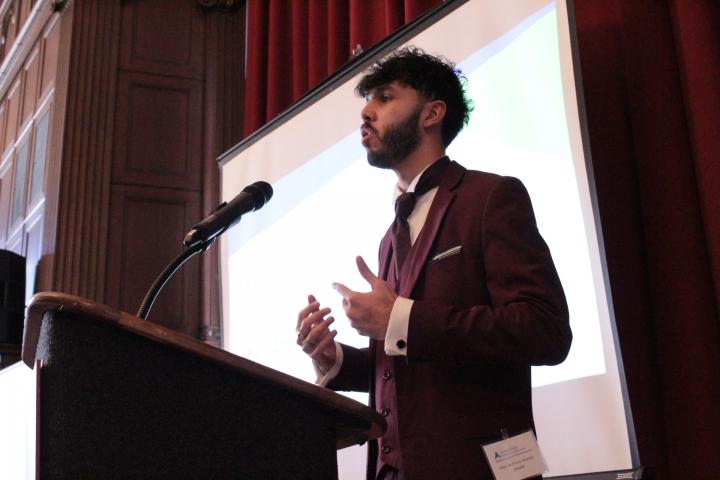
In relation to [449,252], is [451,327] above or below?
below

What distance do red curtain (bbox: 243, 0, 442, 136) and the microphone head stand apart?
1.45 metres

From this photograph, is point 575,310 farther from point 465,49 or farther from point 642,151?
point 465,49

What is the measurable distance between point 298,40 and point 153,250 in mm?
1128

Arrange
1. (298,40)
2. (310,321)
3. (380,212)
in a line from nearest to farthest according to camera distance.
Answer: (310,321) < (380,212) < (298,40)

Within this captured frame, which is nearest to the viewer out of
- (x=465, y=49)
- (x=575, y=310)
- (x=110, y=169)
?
(x=575, y=310)

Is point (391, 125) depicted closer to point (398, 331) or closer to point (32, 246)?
point (398, 331)

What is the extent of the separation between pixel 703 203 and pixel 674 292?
0.20 meters

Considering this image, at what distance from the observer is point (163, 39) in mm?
4027

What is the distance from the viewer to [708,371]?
173cm

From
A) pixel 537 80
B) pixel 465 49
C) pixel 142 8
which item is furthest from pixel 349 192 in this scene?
pixel 142 8

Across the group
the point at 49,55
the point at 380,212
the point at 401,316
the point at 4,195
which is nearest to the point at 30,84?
the point at 49,55

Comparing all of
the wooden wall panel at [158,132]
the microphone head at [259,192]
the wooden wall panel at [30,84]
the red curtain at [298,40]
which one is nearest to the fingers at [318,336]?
the microphone head at [259,192]

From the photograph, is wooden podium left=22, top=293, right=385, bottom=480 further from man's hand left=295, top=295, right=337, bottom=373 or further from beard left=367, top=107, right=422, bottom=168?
beard left=367, top=107, right=422, bottom=168

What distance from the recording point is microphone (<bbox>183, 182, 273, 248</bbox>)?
1443mm
